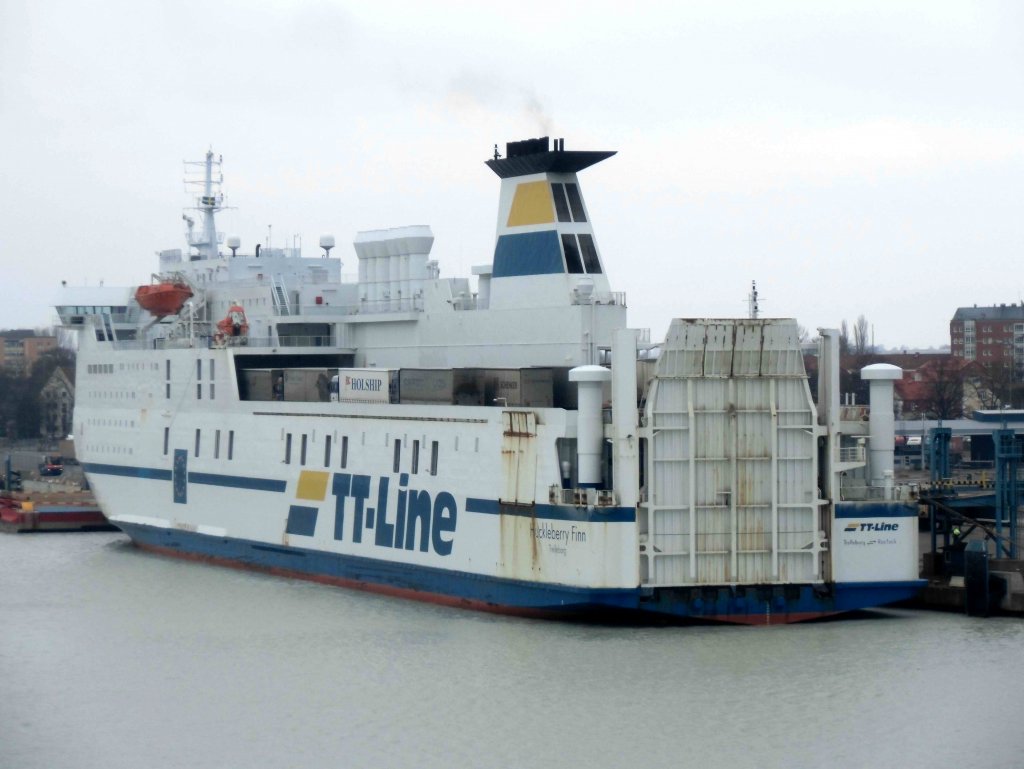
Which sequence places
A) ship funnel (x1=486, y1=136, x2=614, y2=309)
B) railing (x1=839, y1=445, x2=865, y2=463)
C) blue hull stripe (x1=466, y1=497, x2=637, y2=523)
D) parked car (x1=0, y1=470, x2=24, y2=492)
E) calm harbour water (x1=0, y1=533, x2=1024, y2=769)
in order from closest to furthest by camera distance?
1. calm harbour water (x1=0, y1=533, x2=1024, y2=769)
2. blue hull stripe (x1=466, y1=497, x2=637, y2=523)
3. railing (x1=839, y1=445, x2=865, y2=463)
4. ship funnel (x1=486, y1=136, x2=614, y2=309)
5. parked car (x1=0, y1=470, x2=24, y2=492)

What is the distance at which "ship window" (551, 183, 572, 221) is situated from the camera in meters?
29.8

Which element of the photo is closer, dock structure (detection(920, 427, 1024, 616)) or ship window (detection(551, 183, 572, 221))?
dock structure (detection(920, 427, 1024, 616))

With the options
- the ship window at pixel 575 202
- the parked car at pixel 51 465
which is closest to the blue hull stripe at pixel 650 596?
the ship window at pixel 575 202

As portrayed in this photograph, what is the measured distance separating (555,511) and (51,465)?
42467mm

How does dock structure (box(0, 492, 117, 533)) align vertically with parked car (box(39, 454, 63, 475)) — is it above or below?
below

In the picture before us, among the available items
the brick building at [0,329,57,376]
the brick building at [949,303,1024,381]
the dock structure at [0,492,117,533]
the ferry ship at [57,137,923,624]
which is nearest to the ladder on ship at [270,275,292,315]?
the ferry ship at [57,137,923,624]

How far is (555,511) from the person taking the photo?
25219mm

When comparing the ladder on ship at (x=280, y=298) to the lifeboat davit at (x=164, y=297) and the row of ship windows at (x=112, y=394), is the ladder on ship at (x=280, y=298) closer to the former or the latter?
the lifeboat davit at (x=164, y=297)

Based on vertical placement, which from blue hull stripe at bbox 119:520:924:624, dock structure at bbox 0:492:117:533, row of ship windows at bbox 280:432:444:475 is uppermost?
row of ship windows at bbox 280:432:444:475

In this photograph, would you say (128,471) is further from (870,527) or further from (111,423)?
(870,527)

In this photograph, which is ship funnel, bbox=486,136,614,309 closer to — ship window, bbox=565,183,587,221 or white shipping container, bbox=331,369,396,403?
ship window, bbox=565,183,587,221

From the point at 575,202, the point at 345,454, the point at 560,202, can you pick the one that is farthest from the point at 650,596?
the point at 575,202

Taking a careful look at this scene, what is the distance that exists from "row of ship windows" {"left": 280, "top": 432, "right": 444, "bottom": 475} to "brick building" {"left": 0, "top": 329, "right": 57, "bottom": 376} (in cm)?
9032

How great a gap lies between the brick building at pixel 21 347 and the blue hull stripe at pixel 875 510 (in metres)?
99.9
